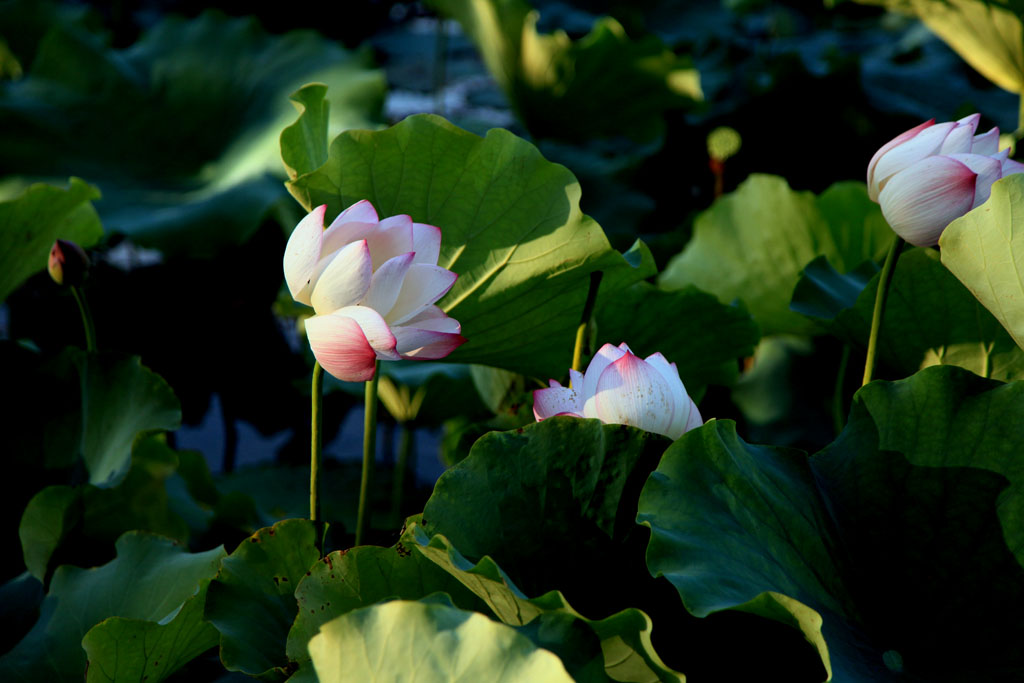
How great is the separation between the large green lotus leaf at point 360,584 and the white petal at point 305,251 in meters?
0.16

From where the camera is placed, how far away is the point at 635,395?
550 millimetres

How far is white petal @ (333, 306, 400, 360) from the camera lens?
0.52 meters

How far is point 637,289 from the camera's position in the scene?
2.84 ft

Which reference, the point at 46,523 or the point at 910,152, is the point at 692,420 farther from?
the point at 46,523

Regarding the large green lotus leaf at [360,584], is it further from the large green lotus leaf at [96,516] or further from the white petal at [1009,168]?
the white petal at [1009,168]

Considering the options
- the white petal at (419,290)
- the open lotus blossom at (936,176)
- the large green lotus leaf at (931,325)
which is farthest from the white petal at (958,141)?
the white petal at (419,290)

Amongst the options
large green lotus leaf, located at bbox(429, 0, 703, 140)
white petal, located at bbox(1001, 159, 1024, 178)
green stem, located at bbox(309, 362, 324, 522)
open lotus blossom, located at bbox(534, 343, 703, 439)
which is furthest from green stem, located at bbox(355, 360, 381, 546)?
large green lotus leaf, located at bbox(429, 0, 703, 140)

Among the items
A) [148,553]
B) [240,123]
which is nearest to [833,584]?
[148,553]

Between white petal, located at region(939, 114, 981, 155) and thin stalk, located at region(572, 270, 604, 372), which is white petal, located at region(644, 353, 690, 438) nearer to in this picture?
thin stalk, located at region(572, 270, 604, 372)

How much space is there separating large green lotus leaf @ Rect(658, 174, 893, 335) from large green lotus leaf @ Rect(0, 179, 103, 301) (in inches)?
28.8

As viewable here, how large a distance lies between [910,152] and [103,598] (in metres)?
0.70

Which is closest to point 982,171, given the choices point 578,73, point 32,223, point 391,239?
point 391,239

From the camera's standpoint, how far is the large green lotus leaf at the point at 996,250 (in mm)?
588

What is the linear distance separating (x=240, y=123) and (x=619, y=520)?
1.65 m
